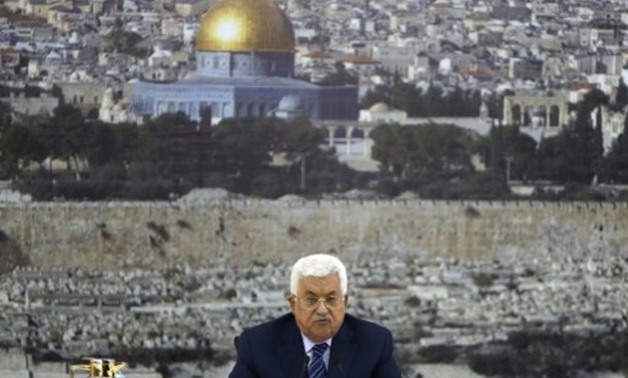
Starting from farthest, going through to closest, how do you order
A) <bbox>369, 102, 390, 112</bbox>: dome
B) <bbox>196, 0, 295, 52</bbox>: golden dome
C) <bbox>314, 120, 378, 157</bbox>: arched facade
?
<bbox>369, 102, 390, 112</bbox>: dome → <bbox>314, 120, 378, 157</bbox>: arched facade → <bbox>196, 0, 295, 52</bbox>: golden dome

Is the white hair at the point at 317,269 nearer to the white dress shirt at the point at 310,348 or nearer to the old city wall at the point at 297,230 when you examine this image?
the white dress shirt at the point at 310,348

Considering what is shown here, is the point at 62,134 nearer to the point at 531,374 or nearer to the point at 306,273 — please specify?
the point at 531,374

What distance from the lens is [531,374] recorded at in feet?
65.8

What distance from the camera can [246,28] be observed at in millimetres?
21688

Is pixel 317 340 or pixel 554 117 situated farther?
pixel 554 117

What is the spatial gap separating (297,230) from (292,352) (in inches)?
671

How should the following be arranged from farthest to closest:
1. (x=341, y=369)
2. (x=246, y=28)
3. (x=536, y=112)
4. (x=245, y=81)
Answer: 1. (x=536, y=112)
2. (x=245, y=81)
3. (x=246, y=28)
4. (x=341, y=369)

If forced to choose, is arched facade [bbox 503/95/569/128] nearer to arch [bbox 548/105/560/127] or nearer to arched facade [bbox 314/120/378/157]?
arch [bbox 548/105/560/127]

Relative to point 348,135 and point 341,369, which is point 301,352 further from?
point 348,135

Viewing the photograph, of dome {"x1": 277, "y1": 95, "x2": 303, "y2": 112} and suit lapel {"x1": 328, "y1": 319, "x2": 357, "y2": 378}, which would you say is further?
dome {"x1": 277, "y1": 95, "x2": 303, "y2": 112}

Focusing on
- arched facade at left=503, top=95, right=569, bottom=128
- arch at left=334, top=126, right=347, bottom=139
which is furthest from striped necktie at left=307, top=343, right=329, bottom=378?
arched facade at left=503, top=95, right=569, bottom=128

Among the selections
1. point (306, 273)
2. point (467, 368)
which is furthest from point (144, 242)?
point (306, 273)

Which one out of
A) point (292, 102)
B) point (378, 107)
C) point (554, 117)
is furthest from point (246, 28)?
point (554, 117)

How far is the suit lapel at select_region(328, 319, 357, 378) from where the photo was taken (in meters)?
4.81
